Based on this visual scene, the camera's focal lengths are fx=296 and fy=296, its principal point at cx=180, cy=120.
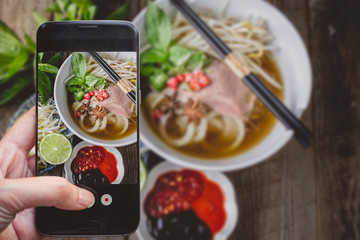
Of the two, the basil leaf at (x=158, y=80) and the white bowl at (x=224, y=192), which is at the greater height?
the basil leaf at (x=158, y=80)

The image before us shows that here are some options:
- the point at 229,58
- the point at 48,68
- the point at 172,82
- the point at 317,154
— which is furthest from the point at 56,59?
the point at 317,154

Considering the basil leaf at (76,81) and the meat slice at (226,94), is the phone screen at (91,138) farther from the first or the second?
the meat slice at (226,94)

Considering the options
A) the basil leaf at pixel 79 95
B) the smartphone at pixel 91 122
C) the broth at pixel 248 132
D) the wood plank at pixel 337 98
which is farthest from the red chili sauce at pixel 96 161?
the wood plank at pixel 337 98

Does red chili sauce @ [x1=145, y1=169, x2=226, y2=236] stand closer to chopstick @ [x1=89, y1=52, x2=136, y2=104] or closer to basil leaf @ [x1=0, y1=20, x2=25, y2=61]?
chopstick @ [x1=89, y1=52, x2=136, y2=104]

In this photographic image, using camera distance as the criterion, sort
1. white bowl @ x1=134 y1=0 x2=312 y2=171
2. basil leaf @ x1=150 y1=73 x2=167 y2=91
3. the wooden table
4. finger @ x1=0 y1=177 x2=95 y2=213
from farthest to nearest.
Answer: the wooden table, basil leaf @ x1=150 y1=73 x2=167 y2=91, white bowl @ x1=134 y1=0 x2=312 y2=171, finger @ x1=0 y1=177 x2=95 y2=213

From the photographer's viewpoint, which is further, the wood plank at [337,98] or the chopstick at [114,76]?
the wood plank at [337,98]

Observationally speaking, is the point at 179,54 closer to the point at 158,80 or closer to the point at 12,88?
the point at 158,80

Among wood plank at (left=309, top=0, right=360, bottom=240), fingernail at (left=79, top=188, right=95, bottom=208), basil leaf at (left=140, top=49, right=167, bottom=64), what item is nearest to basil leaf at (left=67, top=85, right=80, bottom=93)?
fingernail at (left=79, top=188, right=95, bottom=208)
